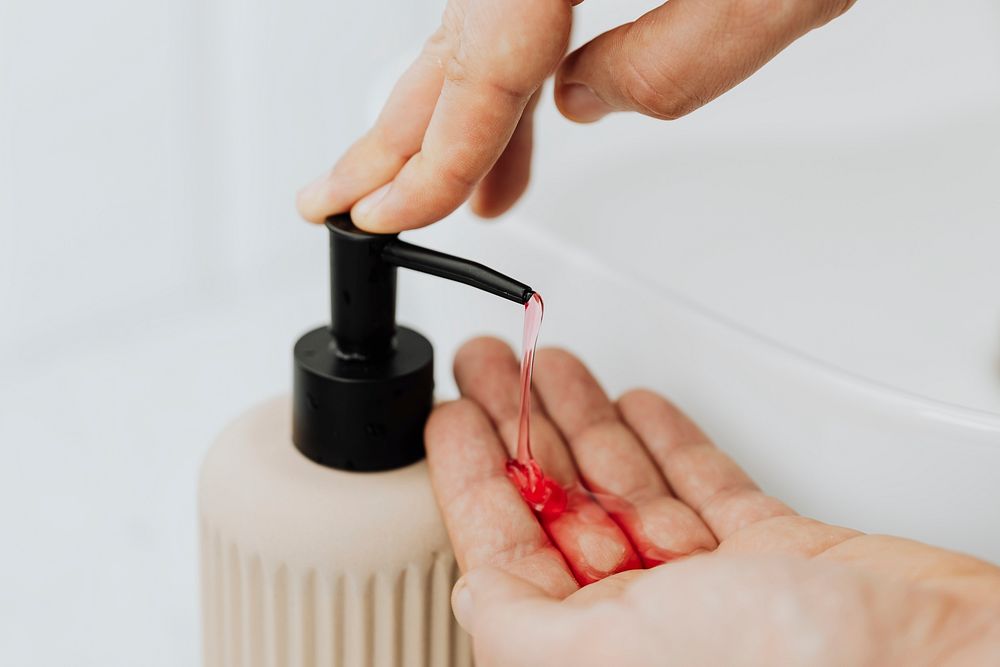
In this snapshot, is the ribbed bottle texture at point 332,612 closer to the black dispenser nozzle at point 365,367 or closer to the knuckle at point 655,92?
the black dispenser nozzle at point 365,367

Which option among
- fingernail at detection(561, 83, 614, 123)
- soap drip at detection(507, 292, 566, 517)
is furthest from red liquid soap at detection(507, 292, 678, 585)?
fingernail at detection(561, 83, 614, 123)

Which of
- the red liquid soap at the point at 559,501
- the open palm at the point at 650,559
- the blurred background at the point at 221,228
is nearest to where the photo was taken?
the open palm at the point at 650,559

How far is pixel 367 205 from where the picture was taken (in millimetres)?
447

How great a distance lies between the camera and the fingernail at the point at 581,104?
0.47m

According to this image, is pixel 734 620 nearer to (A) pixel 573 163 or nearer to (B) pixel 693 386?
(B) pixel 693 386

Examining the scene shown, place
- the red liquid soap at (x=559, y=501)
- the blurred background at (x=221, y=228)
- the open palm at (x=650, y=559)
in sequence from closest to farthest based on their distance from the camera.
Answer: the open palm at (x=650, y=559)
the red liquid soap at (x=559, y=501)
the blurred background at (x=221, y=228)

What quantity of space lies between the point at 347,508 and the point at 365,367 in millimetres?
62

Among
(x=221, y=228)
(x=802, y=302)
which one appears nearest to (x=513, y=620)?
(x=802, y=302)

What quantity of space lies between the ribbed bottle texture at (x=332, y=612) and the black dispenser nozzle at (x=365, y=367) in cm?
5

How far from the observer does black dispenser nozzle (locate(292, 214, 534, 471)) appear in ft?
1.44

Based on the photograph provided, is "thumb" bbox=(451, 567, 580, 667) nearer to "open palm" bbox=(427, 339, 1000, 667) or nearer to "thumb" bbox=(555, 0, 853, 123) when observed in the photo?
"open palm" bbox=(427, 339, 1000, 667)

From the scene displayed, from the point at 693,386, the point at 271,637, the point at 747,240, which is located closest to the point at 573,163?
the point at 747,240

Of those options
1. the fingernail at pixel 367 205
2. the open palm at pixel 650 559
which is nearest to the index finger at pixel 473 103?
the fingernail at pixel 367 205

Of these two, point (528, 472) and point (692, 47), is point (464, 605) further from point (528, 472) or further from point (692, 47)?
point (692, 47)
